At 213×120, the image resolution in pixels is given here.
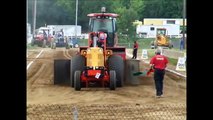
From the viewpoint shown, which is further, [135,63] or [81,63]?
[135,63]

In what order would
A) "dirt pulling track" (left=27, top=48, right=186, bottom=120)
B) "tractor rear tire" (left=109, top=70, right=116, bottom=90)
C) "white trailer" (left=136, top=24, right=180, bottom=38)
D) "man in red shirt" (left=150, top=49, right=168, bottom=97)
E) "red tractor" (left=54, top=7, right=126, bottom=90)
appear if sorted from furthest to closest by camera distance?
"white trailer" (left=136, top=24, right=180, bottom=38), "red tractor" (left=54, top=7, right=126, bottom=90), "tractor rear tire" (left=109, top=70, right=116, bottom=90), "man in red shirt" (left=150, top=49, right=168, bottom=97), "dirt pulling track" (left=27, top=48, right=186, bottom=120)

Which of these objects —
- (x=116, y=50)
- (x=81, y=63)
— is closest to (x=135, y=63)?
(x=116, y=50)

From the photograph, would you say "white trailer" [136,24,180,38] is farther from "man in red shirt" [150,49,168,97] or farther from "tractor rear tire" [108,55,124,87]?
"man in red shirt" [150,49,168,97]

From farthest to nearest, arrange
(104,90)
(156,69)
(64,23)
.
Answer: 1. (64,23)
2. (104,90)
3. (156,69)

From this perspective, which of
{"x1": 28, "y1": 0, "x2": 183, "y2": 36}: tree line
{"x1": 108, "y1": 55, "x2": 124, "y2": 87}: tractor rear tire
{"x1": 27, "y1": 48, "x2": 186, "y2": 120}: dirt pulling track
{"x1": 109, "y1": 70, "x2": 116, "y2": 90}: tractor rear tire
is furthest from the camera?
{"x1": 28, "y1": 0, "x2": 183, "y2": 36}: tree line

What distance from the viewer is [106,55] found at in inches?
571

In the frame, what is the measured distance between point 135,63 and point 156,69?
8.19 ft

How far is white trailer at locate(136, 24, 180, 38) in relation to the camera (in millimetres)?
63853

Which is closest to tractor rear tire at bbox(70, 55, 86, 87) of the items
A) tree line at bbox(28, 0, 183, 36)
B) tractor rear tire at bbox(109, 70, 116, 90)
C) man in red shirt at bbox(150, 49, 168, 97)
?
tractor rear tire at bbox(109, 70, 116, 90)

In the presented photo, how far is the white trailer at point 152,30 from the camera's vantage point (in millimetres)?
63853

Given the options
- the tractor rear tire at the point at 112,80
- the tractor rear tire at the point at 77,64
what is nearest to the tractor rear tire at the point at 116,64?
the tractor rear tire at the point at 112,80

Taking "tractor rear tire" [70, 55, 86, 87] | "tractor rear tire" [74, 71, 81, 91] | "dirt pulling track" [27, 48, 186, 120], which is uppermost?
"tractor rear tire" [70, 55, 86, 87]
